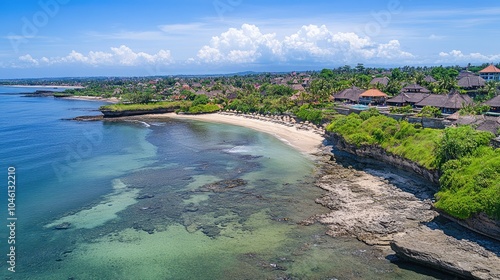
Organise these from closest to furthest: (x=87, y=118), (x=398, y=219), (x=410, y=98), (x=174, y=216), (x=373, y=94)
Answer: (x=398, y=219) < (x=174, y=216) < (x=410, y=98) < (x=373, y=94) < (x=87, y=118)

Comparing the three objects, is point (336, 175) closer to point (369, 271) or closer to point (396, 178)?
point (396, 178)

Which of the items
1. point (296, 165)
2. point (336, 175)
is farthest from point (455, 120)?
point (296, 165)

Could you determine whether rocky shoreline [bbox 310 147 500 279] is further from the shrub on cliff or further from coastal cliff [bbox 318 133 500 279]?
the shrub on cliff

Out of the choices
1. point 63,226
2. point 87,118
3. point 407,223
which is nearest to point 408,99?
point 407,223

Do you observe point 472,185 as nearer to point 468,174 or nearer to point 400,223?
point 468,174

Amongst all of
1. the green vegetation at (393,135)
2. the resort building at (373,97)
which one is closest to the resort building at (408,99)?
the resort building at (373,97)

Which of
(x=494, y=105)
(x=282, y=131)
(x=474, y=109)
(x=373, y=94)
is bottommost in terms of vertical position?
(x=282, y=131)

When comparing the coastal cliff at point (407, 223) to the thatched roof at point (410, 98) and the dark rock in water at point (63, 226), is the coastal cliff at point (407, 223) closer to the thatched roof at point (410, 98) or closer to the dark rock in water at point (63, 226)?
the dark rock in water at point (63, 226)

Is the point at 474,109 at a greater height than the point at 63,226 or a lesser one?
greater

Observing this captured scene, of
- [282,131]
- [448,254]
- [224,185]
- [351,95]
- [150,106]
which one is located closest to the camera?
[448,254]
